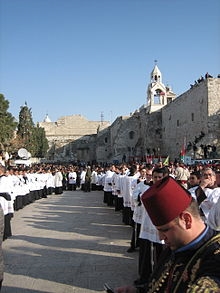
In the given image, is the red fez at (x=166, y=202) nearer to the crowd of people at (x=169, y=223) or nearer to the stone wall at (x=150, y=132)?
the crowd of people at (x=169, y=223)

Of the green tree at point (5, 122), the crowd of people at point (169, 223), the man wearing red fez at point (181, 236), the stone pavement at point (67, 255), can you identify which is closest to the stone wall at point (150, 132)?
the green tree at point (5, 122)

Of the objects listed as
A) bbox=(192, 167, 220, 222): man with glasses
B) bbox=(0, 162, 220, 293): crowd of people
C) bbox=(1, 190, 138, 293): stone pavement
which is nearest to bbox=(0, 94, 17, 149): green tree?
bbox=(0, 162, 220, 293): crowd of people

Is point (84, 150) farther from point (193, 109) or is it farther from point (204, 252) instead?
point (204, 252)

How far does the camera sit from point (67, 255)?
22.0 ft

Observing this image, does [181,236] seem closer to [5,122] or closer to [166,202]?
[166,202]

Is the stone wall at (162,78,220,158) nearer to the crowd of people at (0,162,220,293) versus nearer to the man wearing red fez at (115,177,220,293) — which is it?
the crowd of people at (0,162,220,293)

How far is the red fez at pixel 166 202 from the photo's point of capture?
5.49 ft

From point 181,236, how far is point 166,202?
16 cm

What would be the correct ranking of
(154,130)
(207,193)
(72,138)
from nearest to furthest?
(207,193) → (154,130) → (72,138)

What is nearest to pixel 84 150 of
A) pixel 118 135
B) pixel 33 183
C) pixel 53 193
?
pixel 118 135

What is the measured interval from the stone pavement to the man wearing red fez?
3.50m

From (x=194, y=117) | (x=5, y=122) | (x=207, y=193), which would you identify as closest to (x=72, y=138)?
(x=194, y=117)

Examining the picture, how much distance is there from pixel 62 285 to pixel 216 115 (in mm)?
23568

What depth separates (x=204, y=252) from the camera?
1600mm
